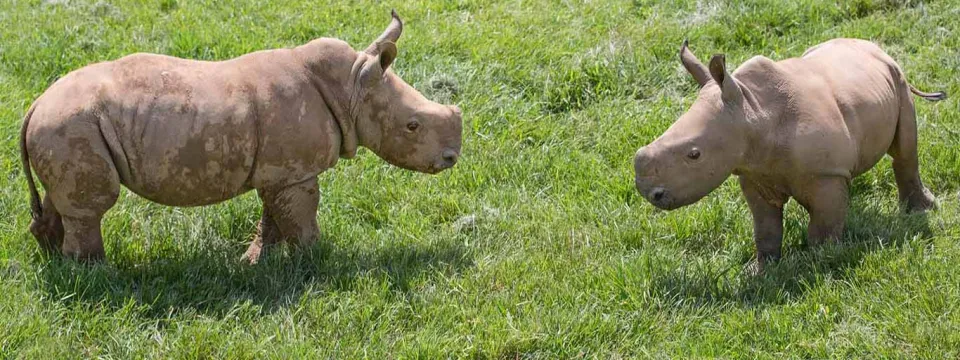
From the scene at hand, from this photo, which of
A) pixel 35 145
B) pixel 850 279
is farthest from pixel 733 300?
pixel 35 145

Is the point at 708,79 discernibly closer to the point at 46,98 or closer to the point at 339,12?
the point at 46,98

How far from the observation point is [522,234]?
23.4 ft

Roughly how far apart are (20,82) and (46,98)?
3400 mm

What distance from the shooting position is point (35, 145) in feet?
19.6

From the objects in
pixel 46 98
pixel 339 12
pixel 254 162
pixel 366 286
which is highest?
pixel 46 98

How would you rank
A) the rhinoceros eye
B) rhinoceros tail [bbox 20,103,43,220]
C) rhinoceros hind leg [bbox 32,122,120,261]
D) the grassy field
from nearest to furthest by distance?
the grassy field
rhinoceros hind leg [bbox 32,122,120,261]
rhinoceros tail [bbox 20,103,43,220]
the rhinoceros eye

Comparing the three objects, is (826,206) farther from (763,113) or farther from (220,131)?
(220,131)

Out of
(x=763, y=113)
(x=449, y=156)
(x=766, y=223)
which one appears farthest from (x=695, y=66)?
(x=449, y=156)

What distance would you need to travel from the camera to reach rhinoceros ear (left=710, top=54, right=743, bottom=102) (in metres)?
5.97

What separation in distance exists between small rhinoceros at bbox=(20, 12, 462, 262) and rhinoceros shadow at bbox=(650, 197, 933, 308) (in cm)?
153

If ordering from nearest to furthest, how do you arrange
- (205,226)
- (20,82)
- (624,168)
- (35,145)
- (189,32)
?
1. (35,145)
2. (205,226)
3. (624,168)
4. (20,82)
5. (189,32)

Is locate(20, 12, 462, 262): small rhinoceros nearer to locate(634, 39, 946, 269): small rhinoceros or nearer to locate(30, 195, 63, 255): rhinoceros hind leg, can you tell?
locate(30, 195, 63, 255): rhinoceros hind leg


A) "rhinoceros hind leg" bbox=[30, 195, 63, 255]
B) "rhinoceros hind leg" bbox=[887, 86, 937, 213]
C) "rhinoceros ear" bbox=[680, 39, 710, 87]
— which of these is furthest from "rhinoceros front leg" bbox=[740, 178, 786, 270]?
"rhinoceros hind leg" bbox=[30, 195, 63, 255]

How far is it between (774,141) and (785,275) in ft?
2.31
